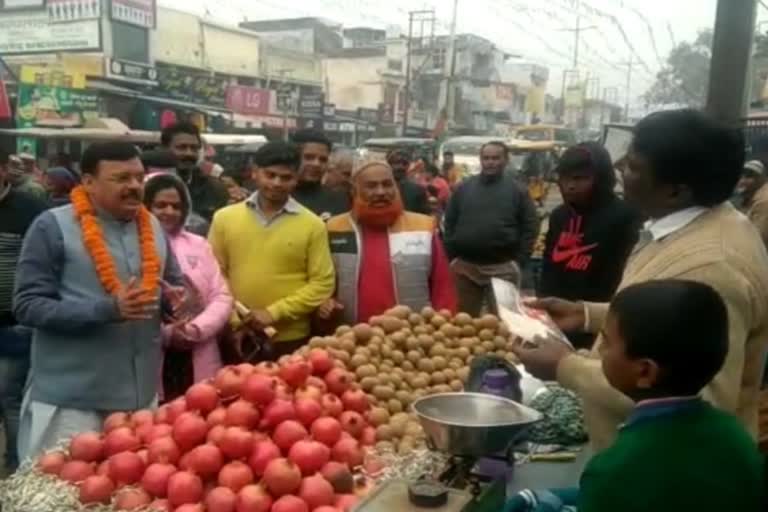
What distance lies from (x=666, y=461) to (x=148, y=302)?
195cm

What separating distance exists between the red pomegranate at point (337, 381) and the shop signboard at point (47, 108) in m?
16.7

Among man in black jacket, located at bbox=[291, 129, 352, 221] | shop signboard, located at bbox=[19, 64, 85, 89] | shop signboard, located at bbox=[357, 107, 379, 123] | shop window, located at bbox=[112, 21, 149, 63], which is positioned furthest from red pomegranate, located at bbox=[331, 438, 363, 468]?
shop signboard, located at bbox=[357, 107, 379, 123]

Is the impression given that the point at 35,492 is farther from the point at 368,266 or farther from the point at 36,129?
the point at 36,129

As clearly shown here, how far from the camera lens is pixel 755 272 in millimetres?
1990

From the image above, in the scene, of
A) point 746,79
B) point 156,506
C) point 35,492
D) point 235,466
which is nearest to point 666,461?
point 235,466

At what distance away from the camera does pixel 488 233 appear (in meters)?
6.05

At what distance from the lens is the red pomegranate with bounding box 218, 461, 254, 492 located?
2.25 meters

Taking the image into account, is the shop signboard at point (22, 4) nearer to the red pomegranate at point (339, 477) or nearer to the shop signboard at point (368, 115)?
the shop signboard at point (368, 115)

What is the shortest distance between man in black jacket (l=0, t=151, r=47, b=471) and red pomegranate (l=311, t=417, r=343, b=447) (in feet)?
6.85

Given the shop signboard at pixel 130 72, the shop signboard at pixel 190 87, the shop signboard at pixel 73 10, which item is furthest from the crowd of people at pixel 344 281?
the shop signboard at pixel 73 10

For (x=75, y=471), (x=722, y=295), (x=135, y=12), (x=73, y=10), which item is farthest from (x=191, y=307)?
(x=73, y=10)

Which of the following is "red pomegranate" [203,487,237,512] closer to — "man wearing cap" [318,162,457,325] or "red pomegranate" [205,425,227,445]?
"red pomegranate" [205,425,227,445]

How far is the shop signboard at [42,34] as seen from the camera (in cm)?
2781

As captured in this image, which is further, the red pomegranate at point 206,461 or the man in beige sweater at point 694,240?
the red pomegranate at point 206,461
